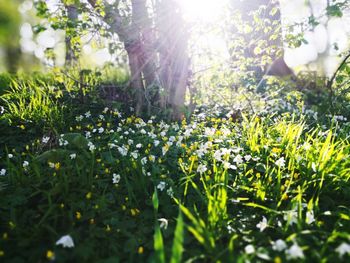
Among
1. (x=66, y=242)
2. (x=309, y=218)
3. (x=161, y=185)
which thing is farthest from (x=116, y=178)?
(x=309, y=218)

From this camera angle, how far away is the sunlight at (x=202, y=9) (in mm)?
3578

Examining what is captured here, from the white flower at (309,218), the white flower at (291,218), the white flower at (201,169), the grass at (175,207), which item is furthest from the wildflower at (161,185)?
the white flower at (309,218)

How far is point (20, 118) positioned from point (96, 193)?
215cm

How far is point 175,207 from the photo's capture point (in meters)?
2.23

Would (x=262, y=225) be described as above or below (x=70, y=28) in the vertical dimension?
below

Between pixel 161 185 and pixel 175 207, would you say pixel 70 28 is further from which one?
pixel 175 207

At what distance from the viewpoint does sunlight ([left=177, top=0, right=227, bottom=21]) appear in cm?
358

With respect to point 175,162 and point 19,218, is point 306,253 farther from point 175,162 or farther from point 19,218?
point 19,218

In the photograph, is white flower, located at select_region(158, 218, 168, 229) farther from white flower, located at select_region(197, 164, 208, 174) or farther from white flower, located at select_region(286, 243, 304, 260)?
white flower, located at select_region(286, 243, 304, 260)

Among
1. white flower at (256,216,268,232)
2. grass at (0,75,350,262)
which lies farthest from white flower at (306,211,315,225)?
white flower at (256,216,268,232)

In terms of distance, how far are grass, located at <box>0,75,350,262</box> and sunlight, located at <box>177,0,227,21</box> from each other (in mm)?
1553

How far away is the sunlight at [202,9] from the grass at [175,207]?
1.55 metres

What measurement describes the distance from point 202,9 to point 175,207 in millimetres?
2490

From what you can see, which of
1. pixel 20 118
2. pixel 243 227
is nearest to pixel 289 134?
pixel 243 227
